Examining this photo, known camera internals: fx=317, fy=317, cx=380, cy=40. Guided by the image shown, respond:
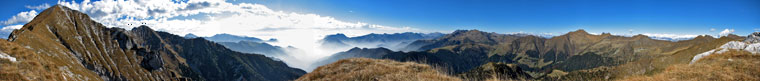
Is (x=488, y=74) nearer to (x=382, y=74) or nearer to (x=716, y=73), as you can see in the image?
(x=382, y=74)

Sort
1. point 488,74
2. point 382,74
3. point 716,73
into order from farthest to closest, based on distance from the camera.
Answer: point 488,74
point 382,74
point 716,73

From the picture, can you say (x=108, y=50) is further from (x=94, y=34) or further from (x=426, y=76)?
(x=426, y=76)

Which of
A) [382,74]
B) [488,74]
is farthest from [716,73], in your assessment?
[382,74]

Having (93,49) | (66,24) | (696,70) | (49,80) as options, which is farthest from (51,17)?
(696,70)

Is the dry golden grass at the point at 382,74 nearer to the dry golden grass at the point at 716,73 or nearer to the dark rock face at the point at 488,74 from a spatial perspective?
the dark rock face at the point at 488,74

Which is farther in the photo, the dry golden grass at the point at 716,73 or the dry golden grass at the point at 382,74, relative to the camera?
the dry golden grass at the point at 382,74

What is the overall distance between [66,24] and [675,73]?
21887 centimetres

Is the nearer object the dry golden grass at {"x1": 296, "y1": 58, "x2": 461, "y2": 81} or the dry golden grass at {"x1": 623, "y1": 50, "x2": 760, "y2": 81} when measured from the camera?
the dry golden grass at {"x1": 623, "y1": 50, "x2": 760, "y2": 81}

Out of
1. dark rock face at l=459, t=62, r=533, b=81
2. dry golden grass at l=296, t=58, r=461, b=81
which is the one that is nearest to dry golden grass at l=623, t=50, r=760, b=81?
dark rock face at l=459, t=62, r=533, b=81

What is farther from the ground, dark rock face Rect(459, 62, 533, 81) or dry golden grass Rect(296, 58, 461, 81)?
dry golden grass Rect(296, 58, 461, 81)

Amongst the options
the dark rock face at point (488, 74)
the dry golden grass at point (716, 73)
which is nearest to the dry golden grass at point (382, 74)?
the dark rock face at point (488, 74)

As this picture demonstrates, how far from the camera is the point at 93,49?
149 metres

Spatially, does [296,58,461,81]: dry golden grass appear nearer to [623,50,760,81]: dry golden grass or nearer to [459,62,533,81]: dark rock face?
[459,62,533,81]: dark rock face

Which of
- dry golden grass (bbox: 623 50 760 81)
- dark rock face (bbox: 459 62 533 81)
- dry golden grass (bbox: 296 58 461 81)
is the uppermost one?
dry golden grass (bbox: 623 50 760 81)
